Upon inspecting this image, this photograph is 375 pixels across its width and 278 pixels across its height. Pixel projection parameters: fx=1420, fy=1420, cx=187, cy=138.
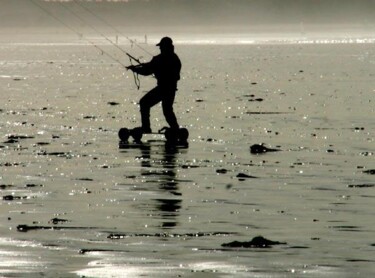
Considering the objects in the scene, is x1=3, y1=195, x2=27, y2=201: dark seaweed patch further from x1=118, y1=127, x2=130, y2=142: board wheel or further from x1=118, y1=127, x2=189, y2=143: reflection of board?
x1=118, y1=127, x2=130, y2=142: board wheel

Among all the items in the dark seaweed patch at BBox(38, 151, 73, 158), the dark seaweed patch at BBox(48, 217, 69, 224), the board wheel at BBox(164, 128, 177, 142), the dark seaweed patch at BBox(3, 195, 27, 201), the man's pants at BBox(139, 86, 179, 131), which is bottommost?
the dark seaweed patch at BBox(48, 217, 69, 224)

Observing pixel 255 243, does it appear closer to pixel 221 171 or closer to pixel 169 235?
pixel 169 235

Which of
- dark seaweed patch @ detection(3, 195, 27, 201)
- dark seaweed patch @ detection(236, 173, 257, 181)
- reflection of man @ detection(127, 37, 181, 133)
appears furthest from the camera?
reflection of man @ detection(127, 37, 181, 133)

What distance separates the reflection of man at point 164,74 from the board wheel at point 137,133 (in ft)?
1.11

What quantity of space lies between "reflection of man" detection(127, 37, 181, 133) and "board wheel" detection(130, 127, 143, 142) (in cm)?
34

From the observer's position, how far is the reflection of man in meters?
30.8

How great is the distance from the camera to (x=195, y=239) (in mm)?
17016

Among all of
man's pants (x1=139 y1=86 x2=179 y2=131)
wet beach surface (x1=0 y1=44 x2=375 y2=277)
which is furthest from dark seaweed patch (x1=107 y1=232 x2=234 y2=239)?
man's pants (x1=139 y1=86 x2=179 y2=131)

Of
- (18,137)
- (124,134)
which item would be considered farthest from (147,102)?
(18,137)

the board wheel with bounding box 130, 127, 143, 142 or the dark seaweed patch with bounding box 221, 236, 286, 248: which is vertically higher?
the board wheel with bounding box 130, 127, 143, 142

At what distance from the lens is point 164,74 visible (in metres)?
31.2

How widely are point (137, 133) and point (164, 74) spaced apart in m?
1.97

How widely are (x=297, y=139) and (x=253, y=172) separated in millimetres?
8238

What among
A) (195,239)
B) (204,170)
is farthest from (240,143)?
(195,239)
